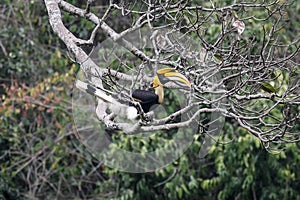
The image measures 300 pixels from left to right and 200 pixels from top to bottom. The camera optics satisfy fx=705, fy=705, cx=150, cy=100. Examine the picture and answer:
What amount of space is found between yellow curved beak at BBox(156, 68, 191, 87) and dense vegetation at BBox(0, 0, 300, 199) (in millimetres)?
1791

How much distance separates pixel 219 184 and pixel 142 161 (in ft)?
1.65

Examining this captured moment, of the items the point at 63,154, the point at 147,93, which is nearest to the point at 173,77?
the point at 147,93

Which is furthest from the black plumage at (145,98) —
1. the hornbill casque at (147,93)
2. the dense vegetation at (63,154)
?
the dense vegetation at (63,154)

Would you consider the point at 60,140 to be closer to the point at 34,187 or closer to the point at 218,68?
the point at 34,187

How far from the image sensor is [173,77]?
2338 mm

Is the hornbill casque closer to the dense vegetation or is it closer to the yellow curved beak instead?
the yellow curved beak

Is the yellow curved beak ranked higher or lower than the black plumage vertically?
higher

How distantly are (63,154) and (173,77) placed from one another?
249 centimetres

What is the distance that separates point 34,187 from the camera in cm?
473

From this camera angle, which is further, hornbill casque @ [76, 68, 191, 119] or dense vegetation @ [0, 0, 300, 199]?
dense vegetation @ [0, 0, 300, 199]

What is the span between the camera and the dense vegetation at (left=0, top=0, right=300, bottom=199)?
4.27m

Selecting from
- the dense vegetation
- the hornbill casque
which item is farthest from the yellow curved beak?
the dense vegetation

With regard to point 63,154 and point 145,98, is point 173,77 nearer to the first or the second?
point 145,98

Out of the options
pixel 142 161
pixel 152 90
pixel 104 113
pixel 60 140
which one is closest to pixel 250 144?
pixel 142 161
